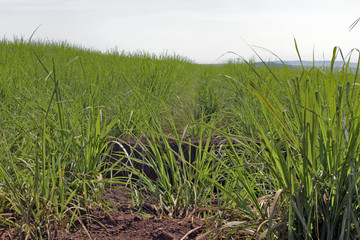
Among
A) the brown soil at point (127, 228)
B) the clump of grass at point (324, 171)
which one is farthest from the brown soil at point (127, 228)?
the clump of grass at point (324, 171)

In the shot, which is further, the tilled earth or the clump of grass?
the tilled earth

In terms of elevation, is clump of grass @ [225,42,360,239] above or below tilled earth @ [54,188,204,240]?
above

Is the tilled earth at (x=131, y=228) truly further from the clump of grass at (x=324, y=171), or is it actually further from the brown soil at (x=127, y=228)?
the clump of grass at (x=324, y=171)

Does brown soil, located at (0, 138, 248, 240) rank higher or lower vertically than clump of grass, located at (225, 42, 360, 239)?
lower

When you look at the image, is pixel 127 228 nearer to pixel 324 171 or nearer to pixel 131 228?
pixel 131 228

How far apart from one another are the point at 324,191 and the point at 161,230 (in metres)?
0.63

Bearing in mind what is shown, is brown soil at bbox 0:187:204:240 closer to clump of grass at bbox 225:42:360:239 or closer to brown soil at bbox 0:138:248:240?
brown soil at bbox 0:138:248:240

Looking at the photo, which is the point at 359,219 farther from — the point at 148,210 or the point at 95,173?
the point at 95,173

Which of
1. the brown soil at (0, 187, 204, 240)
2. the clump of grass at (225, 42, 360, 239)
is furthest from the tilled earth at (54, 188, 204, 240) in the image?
the clump of grass at (225, 42, 360, 239)

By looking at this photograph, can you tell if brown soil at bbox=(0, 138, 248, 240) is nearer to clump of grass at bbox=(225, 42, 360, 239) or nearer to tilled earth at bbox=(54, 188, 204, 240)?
tilled earth at bbox=(54, 188, 204, 240)

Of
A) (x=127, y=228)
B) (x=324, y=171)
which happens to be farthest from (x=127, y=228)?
(x=324, y=171)

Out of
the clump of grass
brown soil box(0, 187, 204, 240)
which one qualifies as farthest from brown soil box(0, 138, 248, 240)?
the clump of grass

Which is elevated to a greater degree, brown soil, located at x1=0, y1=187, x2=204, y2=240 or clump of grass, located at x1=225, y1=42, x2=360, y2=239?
clump of grass, located at x1=225, y1=42, x2=360, y2=239

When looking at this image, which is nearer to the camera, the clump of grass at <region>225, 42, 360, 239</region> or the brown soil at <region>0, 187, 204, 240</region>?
the clump of grass at <region>225, 42, 360, 239</region>
